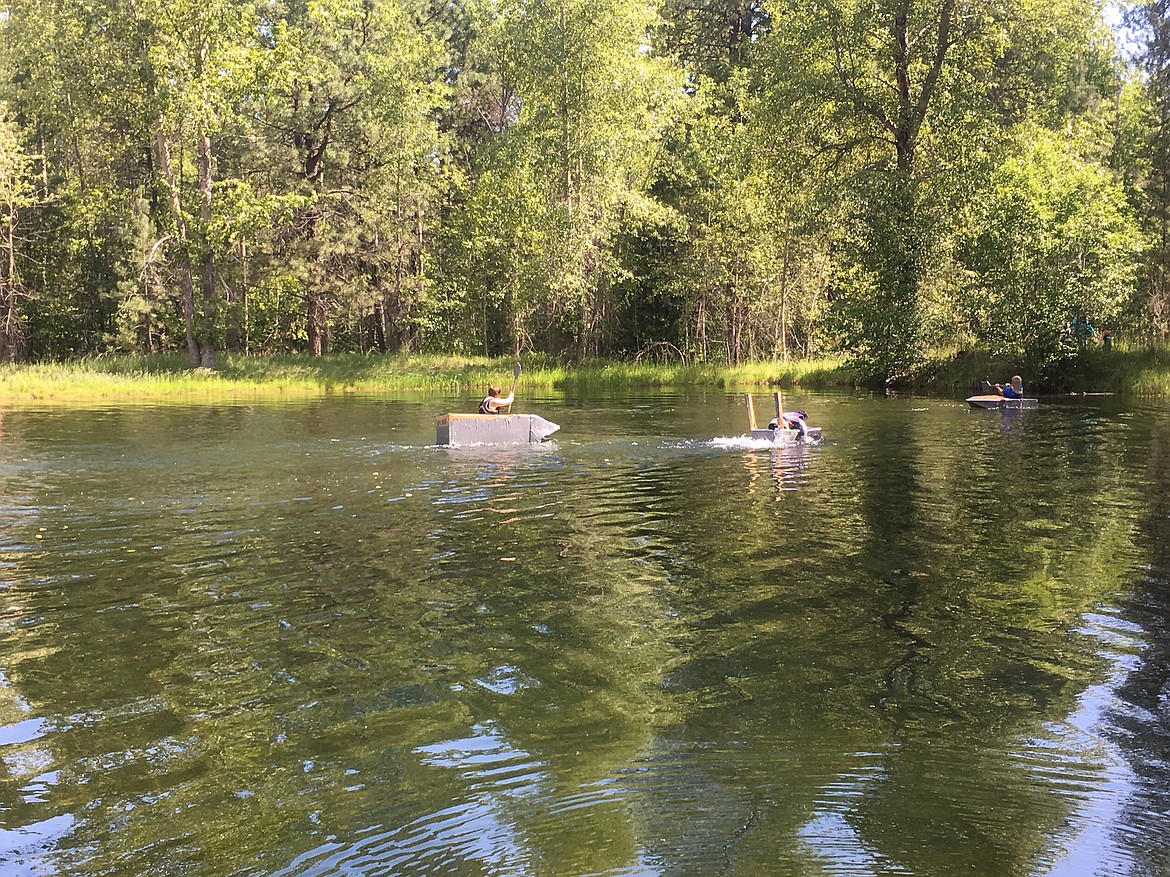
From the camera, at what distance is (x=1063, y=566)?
1071 centimetres

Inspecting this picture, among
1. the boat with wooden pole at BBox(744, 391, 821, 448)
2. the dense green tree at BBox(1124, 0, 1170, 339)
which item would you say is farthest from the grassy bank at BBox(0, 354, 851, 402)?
the boat with wooden pole at BBox(744, 391, 821, 448)

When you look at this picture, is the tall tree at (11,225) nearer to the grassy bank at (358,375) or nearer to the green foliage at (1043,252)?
the grassy bank at (358,375)

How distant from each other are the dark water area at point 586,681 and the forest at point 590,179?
2342 cm

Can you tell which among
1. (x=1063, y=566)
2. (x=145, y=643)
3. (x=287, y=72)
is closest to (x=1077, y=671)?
(x=1063, y=566)

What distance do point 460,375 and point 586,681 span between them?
40.1m

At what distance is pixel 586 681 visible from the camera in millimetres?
7254

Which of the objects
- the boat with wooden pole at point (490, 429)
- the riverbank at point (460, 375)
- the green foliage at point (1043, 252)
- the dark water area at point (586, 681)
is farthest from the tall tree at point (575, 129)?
the dark water area at point (586, 681)

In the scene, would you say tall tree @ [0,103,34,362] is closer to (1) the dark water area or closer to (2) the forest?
(2) the forest

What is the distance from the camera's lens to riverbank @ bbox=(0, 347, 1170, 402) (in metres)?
36.7

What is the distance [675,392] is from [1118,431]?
19662mm

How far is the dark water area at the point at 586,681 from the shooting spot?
16.4 ft

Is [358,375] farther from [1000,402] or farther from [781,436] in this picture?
[781,436]

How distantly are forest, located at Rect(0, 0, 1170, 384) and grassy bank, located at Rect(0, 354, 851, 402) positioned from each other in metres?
2.29

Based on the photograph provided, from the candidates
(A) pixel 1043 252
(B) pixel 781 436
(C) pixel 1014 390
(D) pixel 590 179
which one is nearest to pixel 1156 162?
(A) pixel 1043 252
